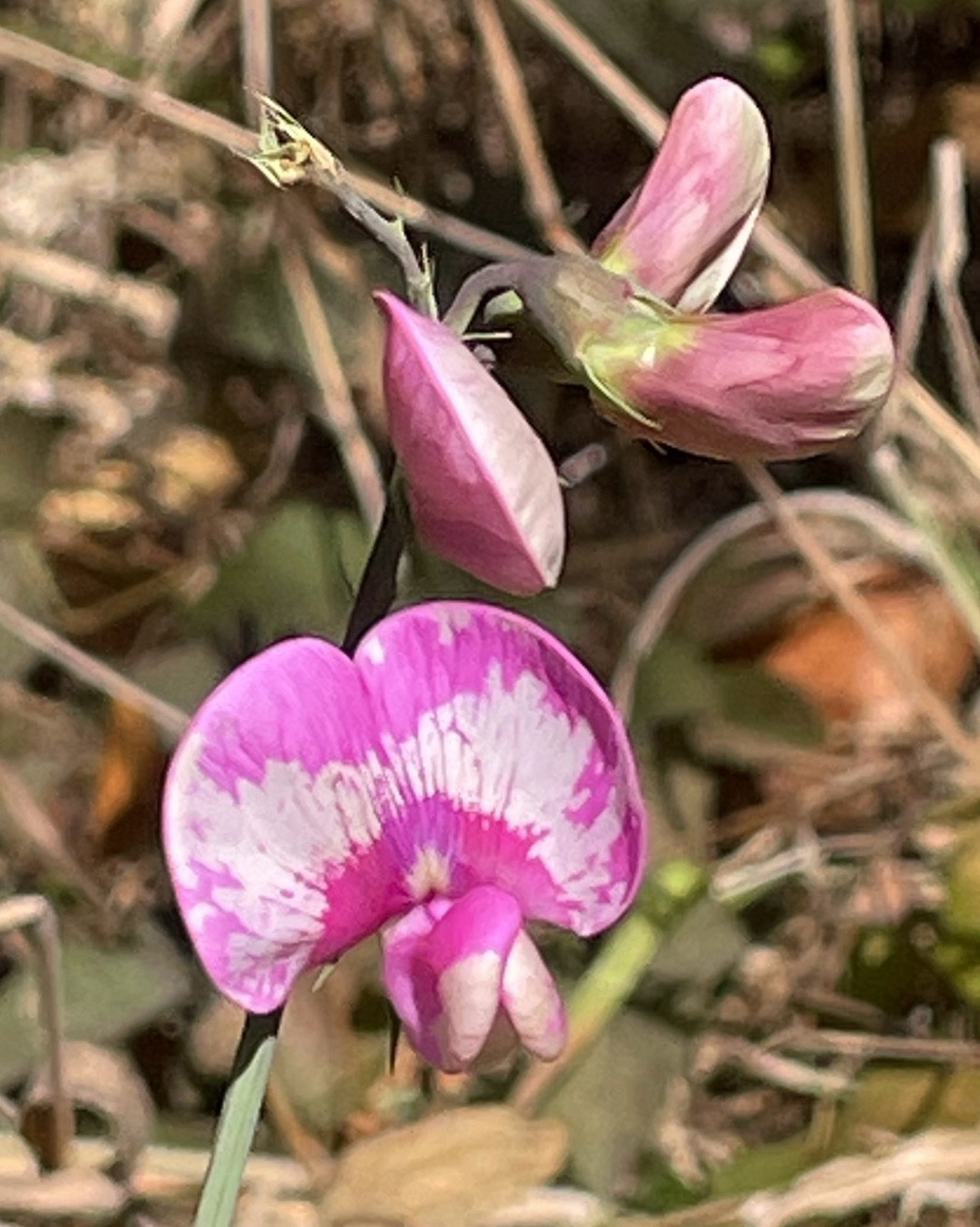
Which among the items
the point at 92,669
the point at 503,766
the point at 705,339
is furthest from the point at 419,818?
the point at 92,669

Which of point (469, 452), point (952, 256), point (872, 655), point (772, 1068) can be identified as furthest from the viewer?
point (872, 655)

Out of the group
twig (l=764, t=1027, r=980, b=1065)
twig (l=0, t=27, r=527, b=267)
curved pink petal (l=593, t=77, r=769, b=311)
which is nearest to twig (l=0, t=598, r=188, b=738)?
twig (l=0, t=27, r=527, b=267)

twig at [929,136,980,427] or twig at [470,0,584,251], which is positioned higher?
twig at [470,0,584,251]

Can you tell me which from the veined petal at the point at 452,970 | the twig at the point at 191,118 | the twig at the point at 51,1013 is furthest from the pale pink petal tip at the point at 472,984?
the twig at the point at 191,118

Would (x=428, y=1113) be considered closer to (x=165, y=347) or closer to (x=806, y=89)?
(x=165, y=347)

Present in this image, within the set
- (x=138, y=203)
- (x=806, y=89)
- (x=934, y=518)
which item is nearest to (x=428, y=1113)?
(x=934, y=518)

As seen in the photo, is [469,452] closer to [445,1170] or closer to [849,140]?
[445,1170]

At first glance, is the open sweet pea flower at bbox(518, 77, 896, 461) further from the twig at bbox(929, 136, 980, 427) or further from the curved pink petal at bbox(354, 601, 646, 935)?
the twig at bbox(929, 136, 980, 427)
